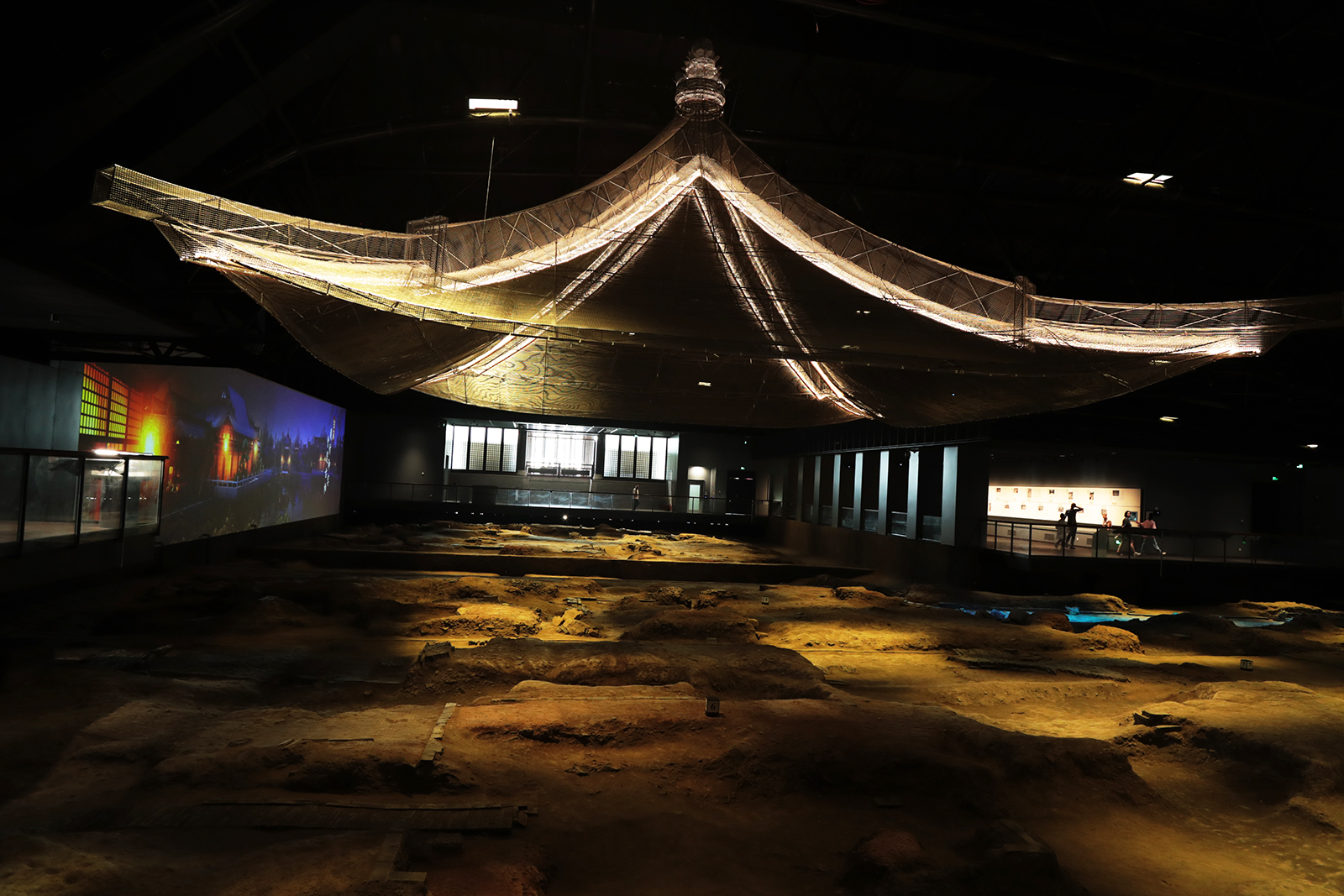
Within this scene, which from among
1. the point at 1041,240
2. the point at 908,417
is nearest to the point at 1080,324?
the point at 908,417

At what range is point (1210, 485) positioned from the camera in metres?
23.5

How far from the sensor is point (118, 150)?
848cm

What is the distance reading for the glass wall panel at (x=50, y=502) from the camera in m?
10.2

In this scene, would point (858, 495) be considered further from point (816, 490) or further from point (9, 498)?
point (9, 498)

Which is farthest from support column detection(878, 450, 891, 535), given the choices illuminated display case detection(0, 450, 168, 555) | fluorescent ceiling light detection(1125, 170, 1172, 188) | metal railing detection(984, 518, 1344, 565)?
illuminated display case detection(0, 450, 168, 555)

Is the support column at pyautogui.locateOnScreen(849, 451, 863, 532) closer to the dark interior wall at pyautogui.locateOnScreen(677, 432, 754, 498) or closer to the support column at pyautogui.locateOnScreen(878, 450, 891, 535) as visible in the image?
the support column at pyautogui.locateOnScreen(878, 450, 891, 535)

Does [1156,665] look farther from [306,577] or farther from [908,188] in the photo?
[306,577]

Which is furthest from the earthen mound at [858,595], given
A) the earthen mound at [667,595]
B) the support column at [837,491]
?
the support column at [837,491]

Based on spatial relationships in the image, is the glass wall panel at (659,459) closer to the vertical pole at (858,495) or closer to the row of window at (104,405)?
the vertical pole at (858,495)

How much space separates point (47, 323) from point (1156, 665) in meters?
16.9

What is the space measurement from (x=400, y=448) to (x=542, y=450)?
572cm

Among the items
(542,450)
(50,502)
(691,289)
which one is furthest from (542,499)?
(691,289)

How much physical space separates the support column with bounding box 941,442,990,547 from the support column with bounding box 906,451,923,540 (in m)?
1.16

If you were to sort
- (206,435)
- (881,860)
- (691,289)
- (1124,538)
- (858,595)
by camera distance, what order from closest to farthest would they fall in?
(881,860) < (691,289) < (206,435) < (858,595) < (1124,538)
